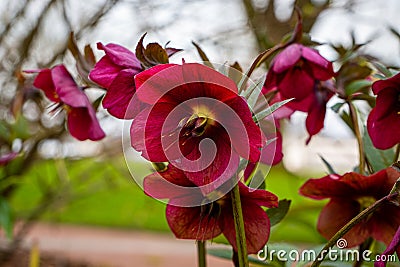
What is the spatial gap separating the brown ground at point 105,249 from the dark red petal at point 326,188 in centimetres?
94

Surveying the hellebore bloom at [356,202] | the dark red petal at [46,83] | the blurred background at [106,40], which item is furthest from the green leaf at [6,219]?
the hellebore bloom at [356,202]

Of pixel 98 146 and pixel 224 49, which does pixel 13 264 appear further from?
pixel 224 49

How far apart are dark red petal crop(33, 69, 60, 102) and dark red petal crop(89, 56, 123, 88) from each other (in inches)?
3.1

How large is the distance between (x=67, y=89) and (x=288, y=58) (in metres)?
0.14

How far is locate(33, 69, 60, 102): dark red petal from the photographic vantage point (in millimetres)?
357

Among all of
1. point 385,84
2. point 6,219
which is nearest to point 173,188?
point 385,84

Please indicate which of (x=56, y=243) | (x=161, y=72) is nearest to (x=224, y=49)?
(x=161, y=72)

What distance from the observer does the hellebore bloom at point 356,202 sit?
0.97 ft

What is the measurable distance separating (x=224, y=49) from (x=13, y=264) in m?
0.66

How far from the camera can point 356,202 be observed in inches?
12.7

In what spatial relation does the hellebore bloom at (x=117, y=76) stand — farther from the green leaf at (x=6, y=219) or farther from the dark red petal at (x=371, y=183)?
the green leaf at (x=6, y=219)

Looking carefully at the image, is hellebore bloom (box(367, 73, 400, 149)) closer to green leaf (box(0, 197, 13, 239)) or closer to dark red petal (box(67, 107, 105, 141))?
dark red petal (box(67, 107, 105, 141))
